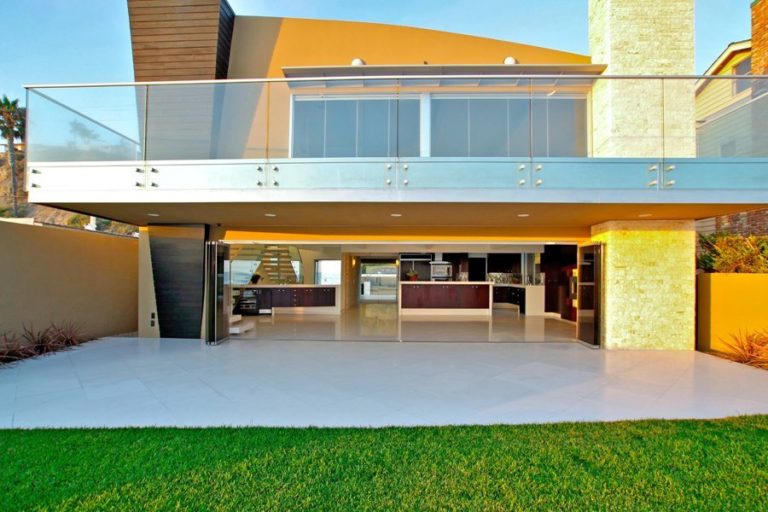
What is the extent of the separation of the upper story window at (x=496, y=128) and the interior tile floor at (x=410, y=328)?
4.24 meters

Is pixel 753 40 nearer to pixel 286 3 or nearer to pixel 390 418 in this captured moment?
pixel 286 3

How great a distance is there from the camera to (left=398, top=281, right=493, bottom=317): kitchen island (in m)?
13.5

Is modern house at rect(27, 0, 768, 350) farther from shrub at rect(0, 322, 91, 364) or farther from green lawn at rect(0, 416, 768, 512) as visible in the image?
green lawn at rect(0, 416, 768, 512)

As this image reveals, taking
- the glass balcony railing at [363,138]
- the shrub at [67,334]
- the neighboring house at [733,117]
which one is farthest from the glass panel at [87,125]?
the neighboring house at [733,117]

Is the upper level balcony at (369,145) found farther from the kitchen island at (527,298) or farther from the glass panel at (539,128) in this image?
the kitchen island at (527,298)

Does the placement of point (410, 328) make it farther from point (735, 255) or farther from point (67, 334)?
point (67, 334)

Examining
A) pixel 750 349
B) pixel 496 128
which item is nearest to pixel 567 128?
pixel 496 128

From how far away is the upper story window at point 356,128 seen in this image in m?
6.02

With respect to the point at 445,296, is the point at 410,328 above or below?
below

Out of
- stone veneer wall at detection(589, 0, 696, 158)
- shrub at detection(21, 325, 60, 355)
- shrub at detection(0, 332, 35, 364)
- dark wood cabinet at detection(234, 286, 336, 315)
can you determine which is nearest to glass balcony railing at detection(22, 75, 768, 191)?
stone veneer wall at detection(589, 0, 696, 158)

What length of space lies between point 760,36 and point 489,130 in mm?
10018

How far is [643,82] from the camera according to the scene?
22.6 feet

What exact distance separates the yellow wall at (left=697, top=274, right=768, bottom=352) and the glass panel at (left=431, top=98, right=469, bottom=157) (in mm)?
5771

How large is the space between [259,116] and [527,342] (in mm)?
6799
